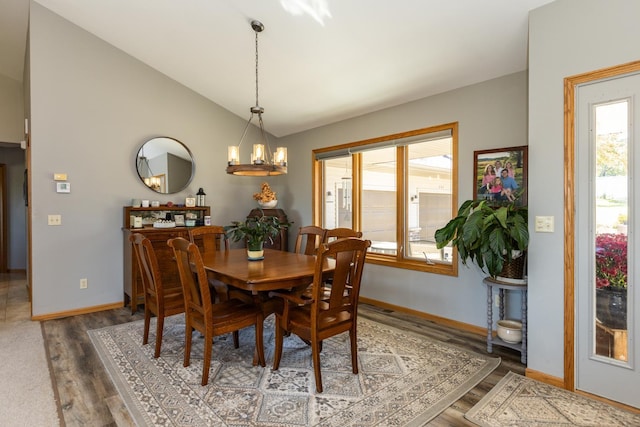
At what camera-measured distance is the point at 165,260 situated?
4117 mm

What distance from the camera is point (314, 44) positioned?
333cm

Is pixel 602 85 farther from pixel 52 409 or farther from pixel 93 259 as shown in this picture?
pixel 93 259

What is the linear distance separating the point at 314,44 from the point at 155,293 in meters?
2.66

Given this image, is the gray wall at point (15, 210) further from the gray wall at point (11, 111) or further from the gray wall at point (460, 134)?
the gray wall at point (460, 134)

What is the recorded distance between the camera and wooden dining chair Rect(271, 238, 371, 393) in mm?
2260

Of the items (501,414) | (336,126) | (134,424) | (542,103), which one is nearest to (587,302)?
(501,414)

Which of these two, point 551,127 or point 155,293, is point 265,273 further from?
point 551,127

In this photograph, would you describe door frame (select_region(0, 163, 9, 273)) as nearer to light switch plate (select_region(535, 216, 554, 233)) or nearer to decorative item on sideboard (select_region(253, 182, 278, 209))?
decorative item on sideboard (select_region(253, 182, 278, 209))

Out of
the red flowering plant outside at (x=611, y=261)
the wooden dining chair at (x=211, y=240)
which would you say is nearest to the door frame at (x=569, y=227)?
the red flowering plant outside at (x=611, y=261)

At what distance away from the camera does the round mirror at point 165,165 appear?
451 centimetres

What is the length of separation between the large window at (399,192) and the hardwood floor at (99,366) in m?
0.64

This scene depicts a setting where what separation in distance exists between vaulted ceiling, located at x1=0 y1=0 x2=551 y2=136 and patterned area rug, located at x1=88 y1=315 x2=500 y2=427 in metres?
2.54

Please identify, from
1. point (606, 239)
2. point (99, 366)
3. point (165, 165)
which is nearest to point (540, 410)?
point (606, 239)

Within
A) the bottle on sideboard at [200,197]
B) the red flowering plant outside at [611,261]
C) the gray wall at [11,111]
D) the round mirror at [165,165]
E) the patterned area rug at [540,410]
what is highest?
the gray wall at [11,111]
